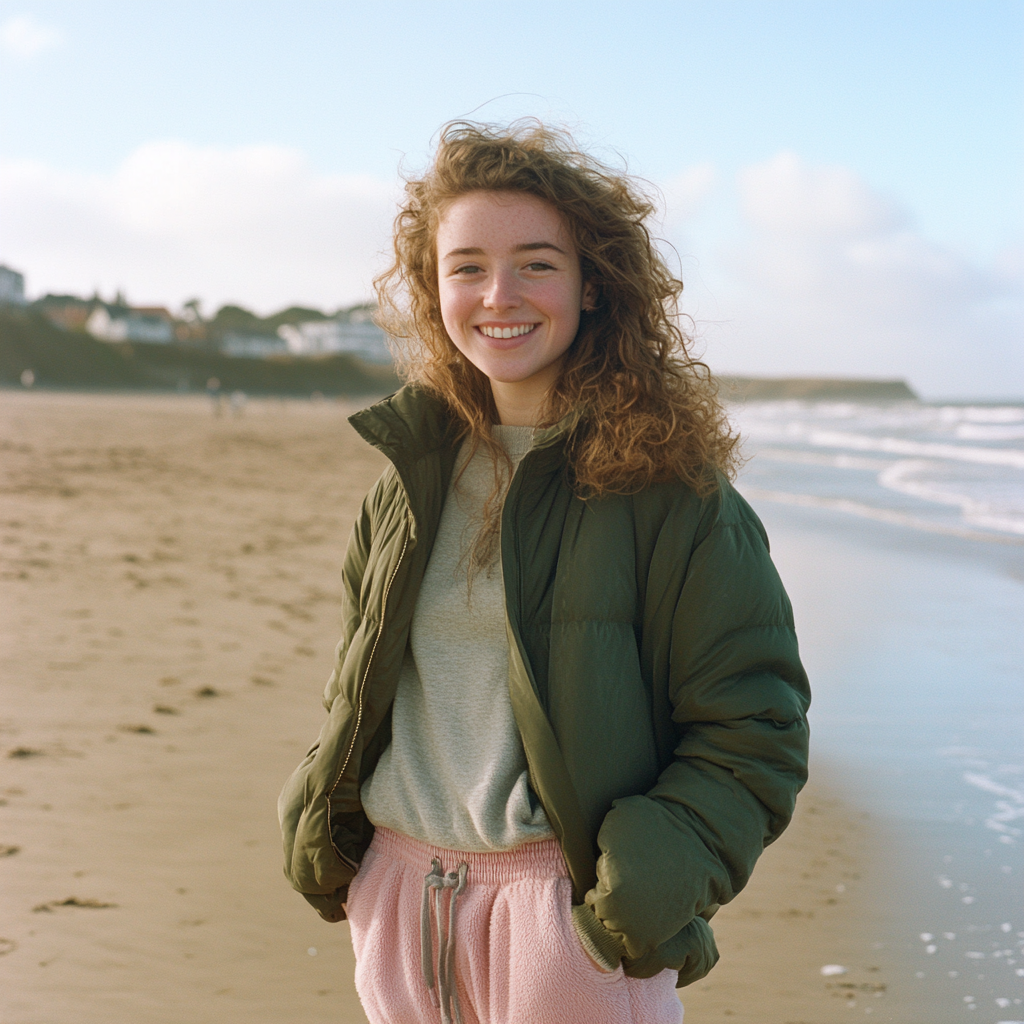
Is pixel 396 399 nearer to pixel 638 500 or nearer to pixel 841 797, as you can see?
pixel 638 500

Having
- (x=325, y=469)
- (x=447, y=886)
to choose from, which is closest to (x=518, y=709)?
(x=447, y=886)

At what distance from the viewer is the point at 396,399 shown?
1.86 m

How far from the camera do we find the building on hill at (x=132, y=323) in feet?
282

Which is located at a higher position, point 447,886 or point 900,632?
point 447,886

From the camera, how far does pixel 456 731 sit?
161 cm

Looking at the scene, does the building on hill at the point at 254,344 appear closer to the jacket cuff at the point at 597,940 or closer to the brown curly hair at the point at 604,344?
the brown curly hair at the point at 604,344

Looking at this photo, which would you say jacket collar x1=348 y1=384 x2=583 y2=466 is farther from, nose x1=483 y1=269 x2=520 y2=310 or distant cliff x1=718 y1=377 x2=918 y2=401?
distant cliff x1=718 y1=377 x2=918 y2=401

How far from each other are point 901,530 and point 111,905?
35.0 ft

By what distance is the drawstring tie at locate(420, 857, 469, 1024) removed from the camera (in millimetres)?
1569

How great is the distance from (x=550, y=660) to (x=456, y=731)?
217mm

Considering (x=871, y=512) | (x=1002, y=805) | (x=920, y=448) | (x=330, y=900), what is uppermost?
(x=920, y=448)

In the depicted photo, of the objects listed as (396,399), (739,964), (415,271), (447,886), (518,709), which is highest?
(415,271)

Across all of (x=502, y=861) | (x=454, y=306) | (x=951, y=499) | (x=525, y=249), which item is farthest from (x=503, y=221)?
(x=951, y=499)

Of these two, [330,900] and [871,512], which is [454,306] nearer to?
[330,900]
